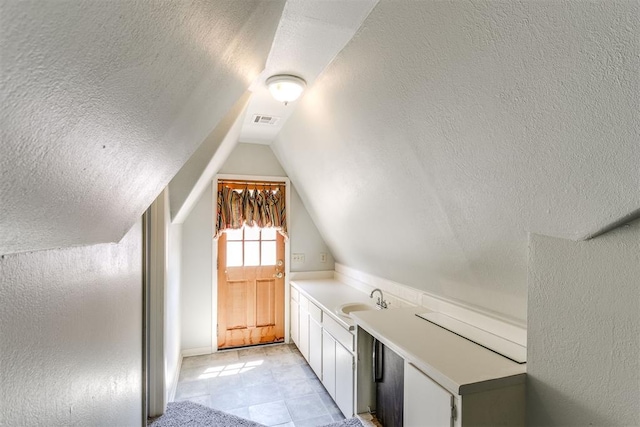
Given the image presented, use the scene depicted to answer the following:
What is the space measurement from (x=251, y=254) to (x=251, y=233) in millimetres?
257

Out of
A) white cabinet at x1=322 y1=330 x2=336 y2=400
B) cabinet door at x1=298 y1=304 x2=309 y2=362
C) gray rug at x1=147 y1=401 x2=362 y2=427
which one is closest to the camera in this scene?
gray rug at x1=147 y1=401 x2=362 y2=427

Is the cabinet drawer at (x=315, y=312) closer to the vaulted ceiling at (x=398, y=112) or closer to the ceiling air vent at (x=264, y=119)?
the vaulted ceiling at (x=398, y=112)

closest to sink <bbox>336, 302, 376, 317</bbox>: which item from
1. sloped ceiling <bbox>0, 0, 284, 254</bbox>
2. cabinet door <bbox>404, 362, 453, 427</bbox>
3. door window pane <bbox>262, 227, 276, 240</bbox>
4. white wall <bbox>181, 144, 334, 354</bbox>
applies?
cabinet door <bbox>404, 362, 453, 427</bbox>

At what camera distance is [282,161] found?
3729 mm

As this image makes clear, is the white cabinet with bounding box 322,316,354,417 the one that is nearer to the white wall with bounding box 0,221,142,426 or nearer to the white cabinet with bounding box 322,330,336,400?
the white cabinet with bounding box 322,330,336,400

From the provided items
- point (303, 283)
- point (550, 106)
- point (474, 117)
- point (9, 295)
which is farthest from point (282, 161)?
point (9, 295)

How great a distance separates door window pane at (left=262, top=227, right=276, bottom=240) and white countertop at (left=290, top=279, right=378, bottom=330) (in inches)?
23.9

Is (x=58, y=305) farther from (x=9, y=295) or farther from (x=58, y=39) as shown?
(x=58, y=39)

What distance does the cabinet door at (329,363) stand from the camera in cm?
266

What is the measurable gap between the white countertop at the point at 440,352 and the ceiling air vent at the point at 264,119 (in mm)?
1762

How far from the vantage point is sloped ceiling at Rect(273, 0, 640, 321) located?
33.3 inches

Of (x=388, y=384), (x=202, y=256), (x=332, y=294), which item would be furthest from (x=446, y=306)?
(x=202, y=256)

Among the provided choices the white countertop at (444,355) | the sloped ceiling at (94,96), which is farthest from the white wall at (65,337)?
the white countertop at (444,355)

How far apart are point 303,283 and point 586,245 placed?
2996mm
